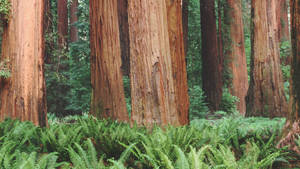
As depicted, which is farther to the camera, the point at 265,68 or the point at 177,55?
the point at 265,68

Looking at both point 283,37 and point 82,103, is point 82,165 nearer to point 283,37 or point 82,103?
point 82,103

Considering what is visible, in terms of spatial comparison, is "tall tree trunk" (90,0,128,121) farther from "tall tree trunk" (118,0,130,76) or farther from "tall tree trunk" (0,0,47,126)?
"tall tree trunk" (118,0,130,76)

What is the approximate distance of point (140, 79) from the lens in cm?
583

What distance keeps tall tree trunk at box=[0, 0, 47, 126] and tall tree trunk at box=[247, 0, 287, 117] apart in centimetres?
739

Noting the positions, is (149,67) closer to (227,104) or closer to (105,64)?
(105,64)

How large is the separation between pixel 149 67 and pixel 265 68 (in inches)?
270

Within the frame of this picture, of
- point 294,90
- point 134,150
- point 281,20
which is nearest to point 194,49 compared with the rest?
point 281,20

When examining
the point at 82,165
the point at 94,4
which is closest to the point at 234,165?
the point at 82,165

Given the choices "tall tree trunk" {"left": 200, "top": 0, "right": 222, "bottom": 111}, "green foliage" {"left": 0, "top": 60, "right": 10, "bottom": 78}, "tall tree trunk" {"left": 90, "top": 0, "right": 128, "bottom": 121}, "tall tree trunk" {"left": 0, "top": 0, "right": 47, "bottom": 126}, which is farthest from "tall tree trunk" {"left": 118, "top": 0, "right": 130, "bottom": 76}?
"green foliage" {"left": 0, "top": 60, "right": 10, "bottom": 78}

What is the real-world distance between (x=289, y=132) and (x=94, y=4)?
19.7 feet

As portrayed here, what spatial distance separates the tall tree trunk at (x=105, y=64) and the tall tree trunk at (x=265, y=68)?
16.6ft

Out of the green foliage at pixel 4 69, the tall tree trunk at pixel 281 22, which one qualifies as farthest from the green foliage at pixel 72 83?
the tall tree trunk at pixel 281 22

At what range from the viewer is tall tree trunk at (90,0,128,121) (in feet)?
27.9

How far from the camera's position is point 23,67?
6562mm
